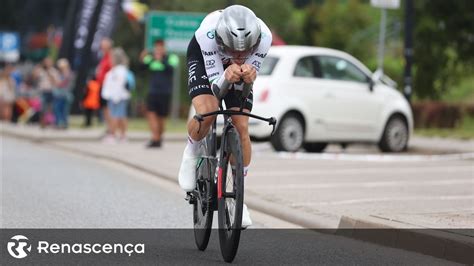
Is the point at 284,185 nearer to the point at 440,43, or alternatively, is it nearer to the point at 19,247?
the point at 19,247

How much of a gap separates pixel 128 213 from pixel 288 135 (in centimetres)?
839

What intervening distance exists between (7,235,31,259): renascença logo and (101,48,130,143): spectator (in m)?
13.5

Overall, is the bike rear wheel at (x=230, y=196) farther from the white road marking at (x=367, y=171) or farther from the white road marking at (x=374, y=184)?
the white road marking at (x=367, y=171)

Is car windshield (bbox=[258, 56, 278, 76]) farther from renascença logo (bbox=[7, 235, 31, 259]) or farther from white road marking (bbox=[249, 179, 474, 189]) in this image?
renascença logo (bbox=[7, 235, 31, 259])

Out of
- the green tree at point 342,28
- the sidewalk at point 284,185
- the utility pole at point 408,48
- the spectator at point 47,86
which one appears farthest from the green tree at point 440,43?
the green tree at point 342,28

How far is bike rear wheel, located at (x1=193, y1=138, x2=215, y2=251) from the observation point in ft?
27.3

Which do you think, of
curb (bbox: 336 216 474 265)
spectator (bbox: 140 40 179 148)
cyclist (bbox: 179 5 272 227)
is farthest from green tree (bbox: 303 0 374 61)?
cyclist (bbox: 179 5 272 227)

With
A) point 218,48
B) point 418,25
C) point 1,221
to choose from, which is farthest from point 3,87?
point 218,48

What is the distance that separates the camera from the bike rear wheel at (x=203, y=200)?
328 inches

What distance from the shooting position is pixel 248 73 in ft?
25.6

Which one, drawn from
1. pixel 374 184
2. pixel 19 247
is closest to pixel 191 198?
pixel 19 247

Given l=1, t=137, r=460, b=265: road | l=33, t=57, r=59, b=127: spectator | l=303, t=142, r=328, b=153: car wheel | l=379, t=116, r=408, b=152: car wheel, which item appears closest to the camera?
l=1, t=137, r=460, b=265: road

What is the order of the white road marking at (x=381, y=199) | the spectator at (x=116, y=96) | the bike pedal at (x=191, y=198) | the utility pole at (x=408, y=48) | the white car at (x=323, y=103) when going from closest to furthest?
the bike pedal at (x=191, y=198) → the white road marking at (x=381, y=199) → the white car at (x=323, y=103) → the utility pole at (x=408, y=48) → the spectator at (x=116, y=96)

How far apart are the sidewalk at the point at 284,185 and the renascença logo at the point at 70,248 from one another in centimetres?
192
